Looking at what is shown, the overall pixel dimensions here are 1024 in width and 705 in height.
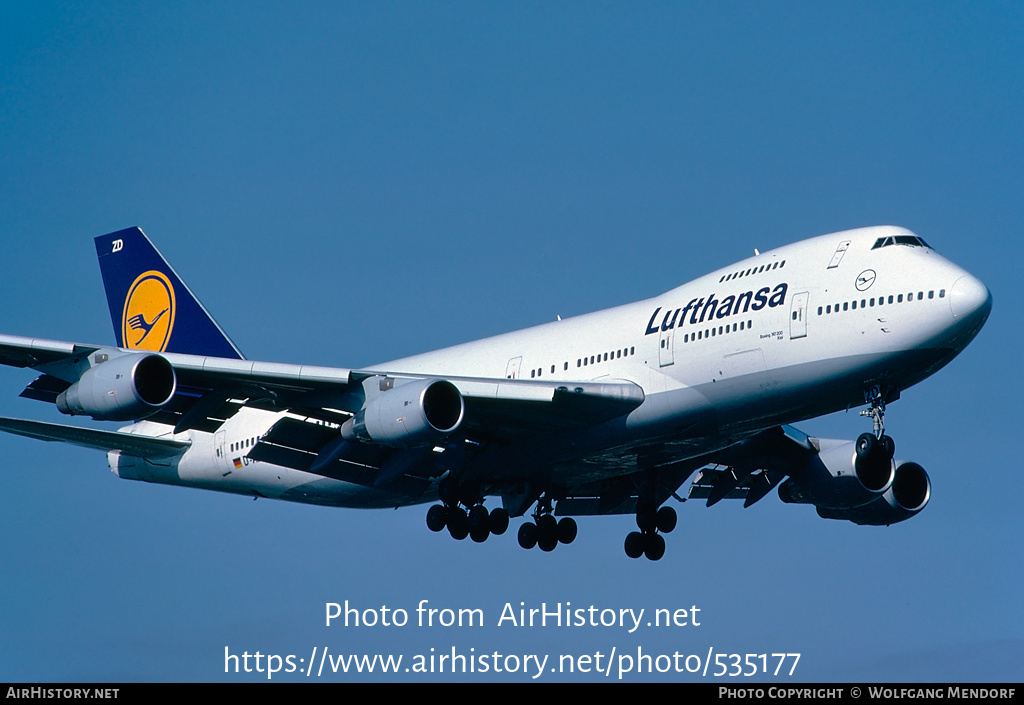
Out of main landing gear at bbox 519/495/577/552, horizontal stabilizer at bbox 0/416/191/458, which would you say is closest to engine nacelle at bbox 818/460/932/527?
main landing gear at bbox 519/495/577/552

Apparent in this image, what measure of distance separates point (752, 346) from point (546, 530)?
11.2m

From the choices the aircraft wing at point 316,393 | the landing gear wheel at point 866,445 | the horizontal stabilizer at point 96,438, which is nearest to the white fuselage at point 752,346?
the aircraft wing at point 316,393

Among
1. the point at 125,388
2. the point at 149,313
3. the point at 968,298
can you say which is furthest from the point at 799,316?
the point at 149,313

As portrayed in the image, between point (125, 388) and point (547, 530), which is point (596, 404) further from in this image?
point (125, 388)

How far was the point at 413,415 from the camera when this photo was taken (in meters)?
31.8

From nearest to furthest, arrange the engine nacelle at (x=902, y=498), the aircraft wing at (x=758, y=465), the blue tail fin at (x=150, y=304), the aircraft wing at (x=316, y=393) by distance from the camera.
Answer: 1. the aircraft wing at (x=316, y=393)
2. the aircraft wing at (x=758, y=465)
3. the engine nacelle at (x=902, y=498)
4. the blue tail fin at (x=150, y=304)

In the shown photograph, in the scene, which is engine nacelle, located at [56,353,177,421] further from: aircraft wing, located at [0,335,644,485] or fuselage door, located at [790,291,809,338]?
fuselage door, located at [790,291,809,338]

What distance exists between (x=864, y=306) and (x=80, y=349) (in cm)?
1799

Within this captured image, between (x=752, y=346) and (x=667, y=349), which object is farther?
(x=667, y=349)

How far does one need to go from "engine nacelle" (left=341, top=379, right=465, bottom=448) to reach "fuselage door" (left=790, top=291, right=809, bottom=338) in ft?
25.8

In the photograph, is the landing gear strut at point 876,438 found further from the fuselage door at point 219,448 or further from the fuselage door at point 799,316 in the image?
the fuselage door at point 219,448

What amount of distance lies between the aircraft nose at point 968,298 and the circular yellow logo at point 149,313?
25.0 metres

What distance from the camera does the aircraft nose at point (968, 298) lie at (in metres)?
29.0

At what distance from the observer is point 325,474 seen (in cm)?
3816
